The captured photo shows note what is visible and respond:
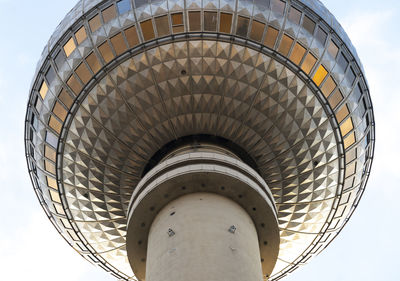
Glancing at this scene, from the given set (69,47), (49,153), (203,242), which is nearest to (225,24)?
(69,47)

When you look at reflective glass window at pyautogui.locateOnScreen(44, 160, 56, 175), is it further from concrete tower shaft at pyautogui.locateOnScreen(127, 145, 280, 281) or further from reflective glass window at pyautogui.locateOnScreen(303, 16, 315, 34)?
reflective glass window at pyautogui.locateOnScreen(303, 16, 315, 34)

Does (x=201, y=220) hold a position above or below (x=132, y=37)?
below

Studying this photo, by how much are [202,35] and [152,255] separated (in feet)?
30.3

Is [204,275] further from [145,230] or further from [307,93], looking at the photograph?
[307,93]

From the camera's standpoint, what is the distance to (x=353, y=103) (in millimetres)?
23219

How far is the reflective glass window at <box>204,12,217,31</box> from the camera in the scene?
68.9ft

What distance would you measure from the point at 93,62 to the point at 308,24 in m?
9.59

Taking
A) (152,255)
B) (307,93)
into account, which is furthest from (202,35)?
(152,255)

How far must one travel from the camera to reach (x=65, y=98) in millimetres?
22203

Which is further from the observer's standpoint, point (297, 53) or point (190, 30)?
point (297, 53)

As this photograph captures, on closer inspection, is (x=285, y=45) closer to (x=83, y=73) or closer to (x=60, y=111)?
(x=83, y=73)

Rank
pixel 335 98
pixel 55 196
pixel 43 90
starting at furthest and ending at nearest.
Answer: pixel 55 196
pixel 43 90
pixel 335 98

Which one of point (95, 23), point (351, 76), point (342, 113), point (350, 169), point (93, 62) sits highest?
point (95, 23)

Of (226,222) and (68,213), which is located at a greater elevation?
(68,213)
